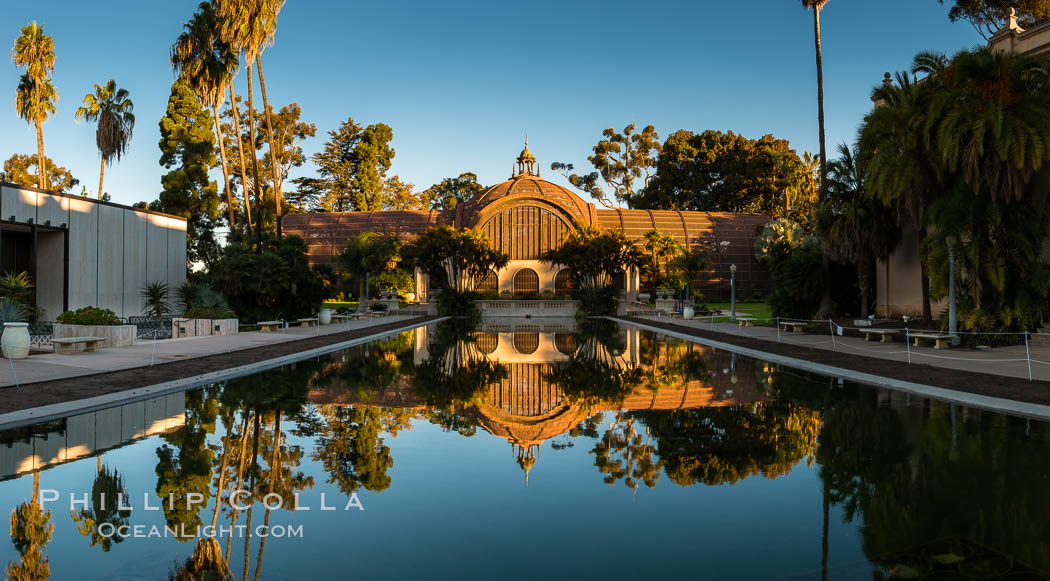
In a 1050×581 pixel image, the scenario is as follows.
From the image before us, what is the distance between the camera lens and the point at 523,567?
472cm

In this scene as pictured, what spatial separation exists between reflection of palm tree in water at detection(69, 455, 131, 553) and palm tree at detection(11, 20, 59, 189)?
141 feet

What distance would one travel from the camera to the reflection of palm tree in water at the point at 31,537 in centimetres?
458

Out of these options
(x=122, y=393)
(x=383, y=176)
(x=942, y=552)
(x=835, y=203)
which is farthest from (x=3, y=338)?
(x=383, y=176)

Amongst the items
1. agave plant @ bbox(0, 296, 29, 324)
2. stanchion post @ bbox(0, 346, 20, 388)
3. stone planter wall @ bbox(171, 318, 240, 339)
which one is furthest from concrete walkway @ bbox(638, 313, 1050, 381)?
agave plant @ bbox(0, 296, 29, 324)

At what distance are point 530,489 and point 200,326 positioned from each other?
23305 millimetres

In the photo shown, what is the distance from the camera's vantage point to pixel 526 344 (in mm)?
25625

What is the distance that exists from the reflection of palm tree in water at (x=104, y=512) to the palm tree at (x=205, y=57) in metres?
34.4

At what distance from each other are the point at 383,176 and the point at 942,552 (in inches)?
3599

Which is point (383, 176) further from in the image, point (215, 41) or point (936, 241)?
point (936, 241)

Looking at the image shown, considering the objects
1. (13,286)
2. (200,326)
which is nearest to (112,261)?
(200,326)

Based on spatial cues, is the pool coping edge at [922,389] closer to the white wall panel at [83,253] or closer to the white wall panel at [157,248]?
the white wall panel at [83,253]

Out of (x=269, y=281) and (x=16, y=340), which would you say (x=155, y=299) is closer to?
(x=269, y=281)

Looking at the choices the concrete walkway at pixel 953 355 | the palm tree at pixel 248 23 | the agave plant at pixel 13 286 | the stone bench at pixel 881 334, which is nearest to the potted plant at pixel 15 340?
the agave plant at pixel 13 286

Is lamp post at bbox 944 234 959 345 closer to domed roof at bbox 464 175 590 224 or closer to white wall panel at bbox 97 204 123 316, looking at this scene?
white wall panel at bbox 97 204 123 316
